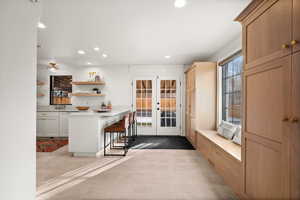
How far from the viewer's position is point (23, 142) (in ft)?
4.50

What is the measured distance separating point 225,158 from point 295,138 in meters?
1.47

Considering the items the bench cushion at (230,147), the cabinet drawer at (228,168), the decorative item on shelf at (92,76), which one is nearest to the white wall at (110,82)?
the decorative item on shelf at (92,76)

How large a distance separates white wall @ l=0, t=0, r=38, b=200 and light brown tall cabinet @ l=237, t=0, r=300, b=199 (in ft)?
6.46

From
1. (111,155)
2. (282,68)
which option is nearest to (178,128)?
(111,155)

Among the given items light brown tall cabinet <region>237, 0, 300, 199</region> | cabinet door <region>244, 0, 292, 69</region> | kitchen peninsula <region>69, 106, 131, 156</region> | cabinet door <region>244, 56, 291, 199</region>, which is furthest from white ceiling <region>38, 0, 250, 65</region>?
kitchen peninsula <region>69, 106, 131, 156</region>

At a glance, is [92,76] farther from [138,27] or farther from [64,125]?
[138,27]

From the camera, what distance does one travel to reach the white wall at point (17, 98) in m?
1.21

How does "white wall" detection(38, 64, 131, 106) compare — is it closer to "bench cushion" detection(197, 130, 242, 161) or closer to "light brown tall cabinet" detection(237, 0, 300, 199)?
"bench cushion" detection(197, 130, 242, 161)

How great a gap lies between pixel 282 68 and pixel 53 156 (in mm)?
4155

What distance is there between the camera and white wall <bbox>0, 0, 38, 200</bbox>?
1207mm

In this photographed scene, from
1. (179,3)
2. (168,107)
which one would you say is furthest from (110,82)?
(179,3)

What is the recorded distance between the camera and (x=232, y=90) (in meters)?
3.84

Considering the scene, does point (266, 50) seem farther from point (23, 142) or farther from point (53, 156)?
point (53, 156)

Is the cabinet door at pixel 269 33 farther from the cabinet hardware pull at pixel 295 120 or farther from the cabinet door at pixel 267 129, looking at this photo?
the cabinet hardware pull at pixel 295 120
